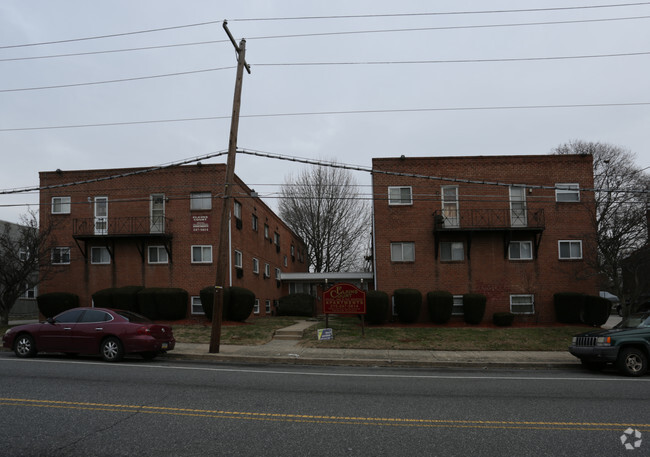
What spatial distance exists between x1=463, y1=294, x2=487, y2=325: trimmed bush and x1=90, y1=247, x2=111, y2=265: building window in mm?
17699

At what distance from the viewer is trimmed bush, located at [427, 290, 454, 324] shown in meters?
22.1

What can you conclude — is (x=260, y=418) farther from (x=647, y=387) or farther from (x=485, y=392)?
(x=647, y=387)

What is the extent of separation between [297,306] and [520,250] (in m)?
14.8

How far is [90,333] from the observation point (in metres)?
12.9

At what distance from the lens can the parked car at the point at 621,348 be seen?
38.0 feet

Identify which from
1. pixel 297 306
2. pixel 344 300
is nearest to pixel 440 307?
pixel 344 300

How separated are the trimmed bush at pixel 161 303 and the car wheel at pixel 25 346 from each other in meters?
9.09

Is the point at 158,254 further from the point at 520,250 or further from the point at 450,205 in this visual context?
the point at 520,250

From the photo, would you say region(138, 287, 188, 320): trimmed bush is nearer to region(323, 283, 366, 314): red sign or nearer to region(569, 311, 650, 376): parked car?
region(323, 283, 366, 314): red sign

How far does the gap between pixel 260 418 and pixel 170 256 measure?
1867 cm

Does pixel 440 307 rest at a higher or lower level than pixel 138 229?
lower

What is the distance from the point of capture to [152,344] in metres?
12.8

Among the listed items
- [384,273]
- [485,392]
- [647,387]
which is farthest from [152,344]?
[384,273]

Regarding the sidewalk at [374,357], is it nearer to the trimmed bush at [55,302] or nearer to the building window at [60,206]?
the trimmed bush at [55,302]
